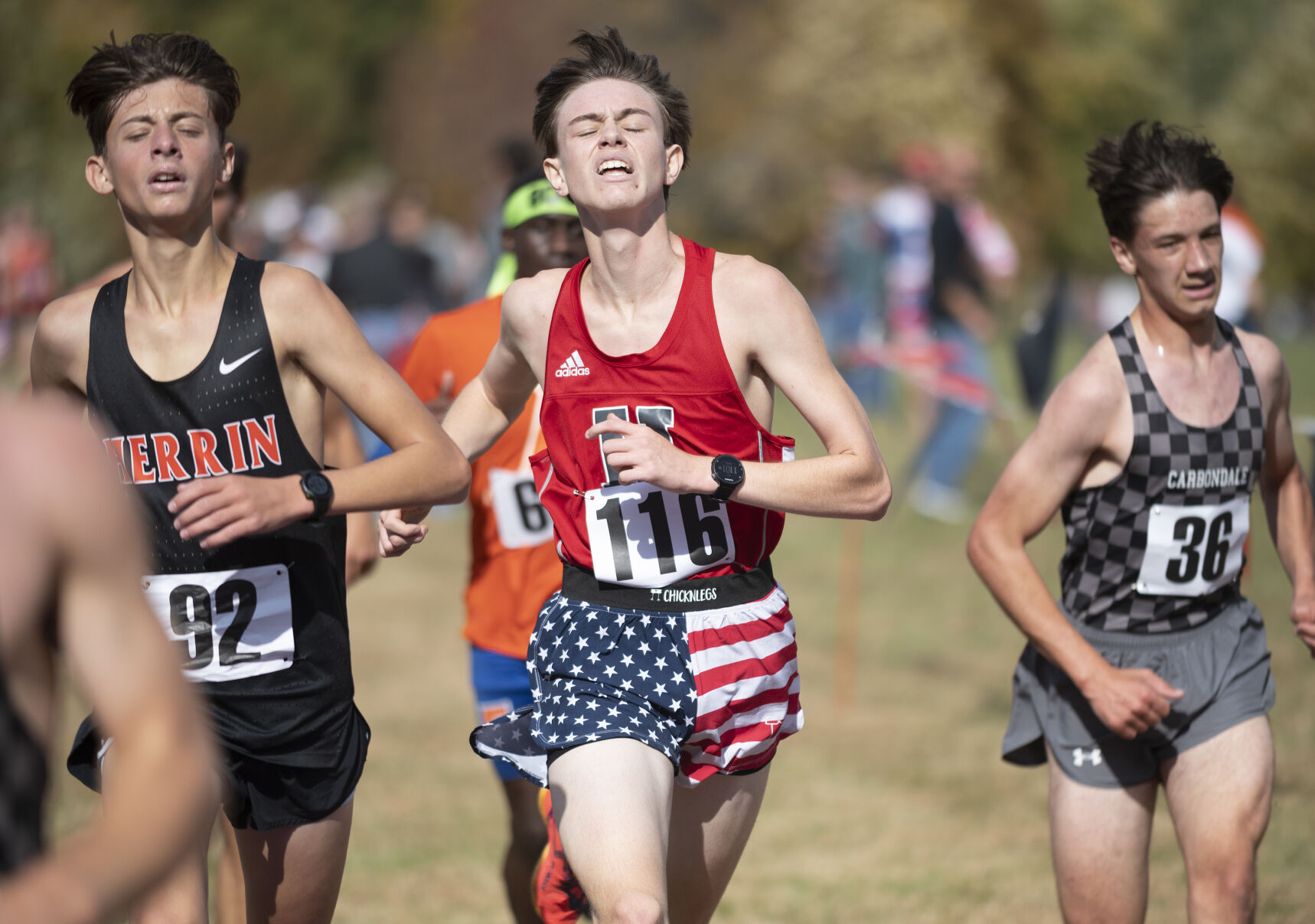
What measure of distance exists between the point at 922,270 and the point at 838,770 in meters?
6.95

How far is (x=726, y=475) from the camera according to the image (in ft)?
9.96

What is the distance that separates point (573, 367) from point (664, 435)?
278mm

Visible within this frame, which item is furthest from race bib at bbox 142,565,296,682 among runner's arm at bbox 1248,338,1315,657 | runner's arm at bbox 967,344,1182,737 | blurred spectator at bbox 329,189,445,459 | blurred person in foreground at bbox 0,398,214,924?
blurred spectator at bbox 329,189,445,459

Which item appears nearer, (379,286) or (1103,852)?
(1103,852)

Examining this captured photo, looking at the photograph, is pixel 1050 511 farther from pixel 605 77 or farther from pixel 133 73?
pixel 133 73

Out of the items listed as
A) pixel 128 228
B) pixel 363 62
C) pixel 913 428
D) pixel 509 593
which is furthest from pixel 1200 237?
pixel 363 62

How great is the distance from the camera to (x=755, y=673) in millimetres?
3279

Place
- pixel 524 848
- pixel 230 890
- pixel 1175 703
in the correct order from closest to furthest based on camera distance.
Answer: pixel 1175 703, pixel 230 890, pixel 524 848

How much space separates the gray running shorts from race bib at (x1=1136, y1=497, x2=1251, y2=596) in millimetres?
129

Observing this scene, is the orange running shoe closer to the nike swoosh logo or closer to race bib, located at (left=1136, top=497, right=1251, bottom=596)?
the nike swoosh logo

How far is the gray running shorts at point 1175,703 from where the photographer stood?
364 cm

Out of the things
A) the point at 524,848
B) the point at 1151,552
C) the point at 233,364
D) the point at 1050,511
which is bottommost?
the point at 524,848

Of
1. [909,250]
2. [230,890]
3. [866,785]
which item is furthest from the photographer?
[909,250]

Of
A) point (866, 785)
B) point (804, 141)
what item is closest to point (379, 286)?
point (866, 785)
